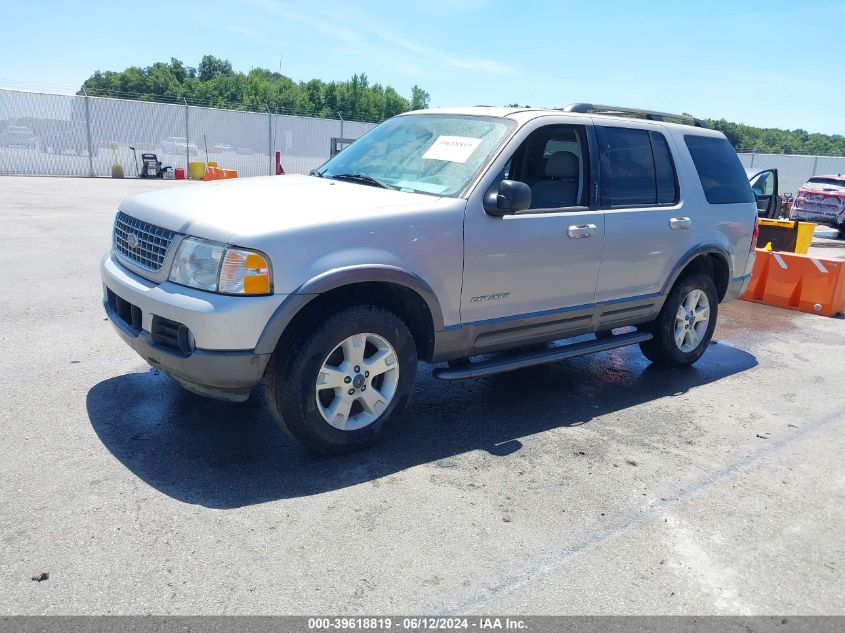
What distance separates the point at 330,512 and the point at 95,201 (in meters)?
15.6

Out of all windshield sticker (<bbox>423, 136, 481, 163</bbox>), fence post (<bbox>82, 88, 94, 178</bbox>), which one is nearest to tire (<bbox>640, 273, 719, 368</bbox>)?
windshield sticker (<bbox>423, 136, 481, 163</bbox>)

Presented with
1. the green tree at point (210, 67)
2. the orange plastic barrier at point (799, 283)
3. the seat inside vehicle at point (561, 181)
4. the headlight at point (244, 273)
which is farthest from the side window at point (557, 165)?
the green tree at point (210, 67)

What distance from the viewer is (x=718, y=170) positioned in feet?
20.5

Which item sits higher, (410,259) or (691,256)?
(410,259)

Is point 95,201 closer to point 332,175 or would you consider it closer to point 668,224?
→ point 332,175

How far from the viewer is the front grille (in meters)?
3.91

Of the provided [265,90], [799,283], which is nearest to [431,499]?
[799,283]

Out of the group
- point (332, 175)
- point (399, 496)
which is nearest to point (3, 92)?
point (332, 175)

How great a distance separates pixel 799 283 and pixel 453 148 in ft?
21.4

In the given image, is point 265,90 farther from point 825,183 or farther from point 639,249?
point 639,249

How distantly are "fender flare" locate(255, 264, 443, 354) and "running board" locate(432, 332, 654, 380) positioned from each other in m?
0.69

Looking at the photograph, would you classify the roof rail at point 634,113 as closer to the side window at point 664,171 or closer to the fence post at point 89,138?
the side window at point 664,171

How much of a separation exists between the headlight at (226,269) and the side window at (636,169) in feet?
8.84

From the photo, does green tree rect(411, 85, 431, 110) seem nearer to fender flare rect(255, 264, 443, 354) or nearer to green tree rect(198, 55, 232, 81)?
green tree rect(198, 55, 232, 81)
